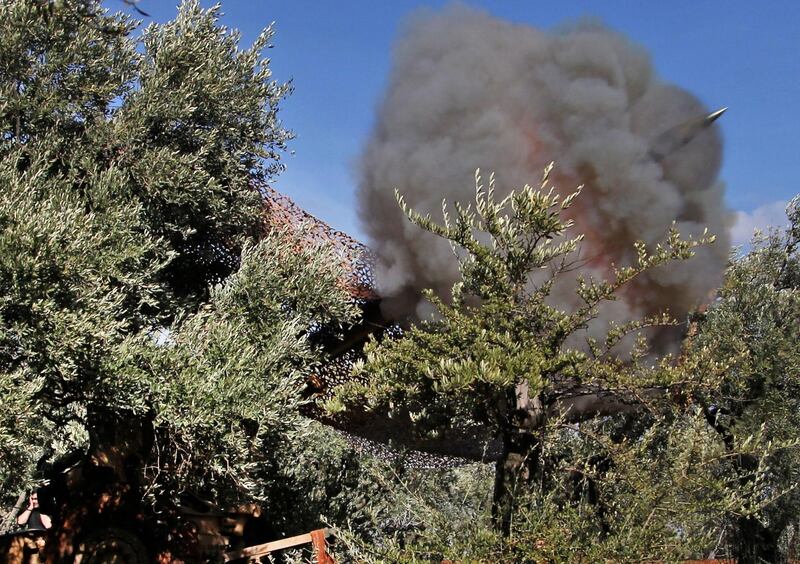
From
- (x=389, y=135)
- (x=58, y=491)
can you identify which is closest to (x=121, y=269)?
(x=58, y=491)

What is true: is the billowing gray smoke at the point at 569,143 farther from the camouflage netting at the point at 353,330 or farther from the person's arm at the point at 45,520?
the person's arm at the point at 45,520

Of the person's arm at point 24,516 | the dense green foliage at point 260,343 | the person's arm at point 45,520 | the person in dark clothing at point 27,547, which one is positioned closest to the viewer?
the dense green foliage at point 260,343

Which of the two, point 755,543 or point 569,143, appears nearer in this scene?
point 569,143

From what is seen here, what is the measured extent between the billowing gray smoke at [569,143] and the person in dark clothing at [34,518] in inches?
277

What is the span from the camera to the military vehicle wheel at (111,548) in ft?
36.3

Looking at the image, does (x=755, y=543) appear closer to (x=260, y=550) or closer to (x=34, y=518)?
(x=260, y=550)

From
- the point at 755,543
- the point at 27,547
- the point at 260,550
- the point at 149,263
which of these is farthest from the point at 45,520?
the point at 755,543

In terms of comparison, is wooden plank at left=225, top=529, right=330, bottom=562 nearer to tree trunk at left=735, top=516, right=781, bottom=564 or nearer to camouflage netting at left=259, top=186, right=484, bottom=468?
camouflage netting at left=259, top=186, right=484, bottom=468

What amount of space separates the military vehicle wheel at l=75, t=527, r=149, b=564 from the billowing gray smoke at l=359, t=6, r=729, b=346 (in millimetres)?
5986

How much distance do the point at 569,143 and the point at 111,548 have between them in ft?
29.3

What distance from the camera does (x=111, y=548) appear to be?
11.2 metres

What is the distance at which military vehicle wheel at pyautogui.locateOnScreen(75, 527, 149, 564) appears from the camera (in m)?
11.1

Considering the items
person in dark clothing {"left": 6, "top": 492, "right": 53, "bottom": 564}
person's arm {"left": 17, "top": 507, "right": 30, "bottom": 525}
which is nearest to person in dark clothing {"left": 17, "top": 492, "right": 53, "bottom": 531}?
person's arm {"left": 17, "top": 507, "right": 30, "bottom": 525}

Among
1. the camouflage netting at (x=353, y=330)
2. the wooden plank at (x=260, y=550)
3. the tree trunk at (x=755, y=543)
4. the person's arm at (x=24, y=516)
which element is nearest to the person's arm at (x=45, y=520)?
the person's arm at (x=24, y=516)
